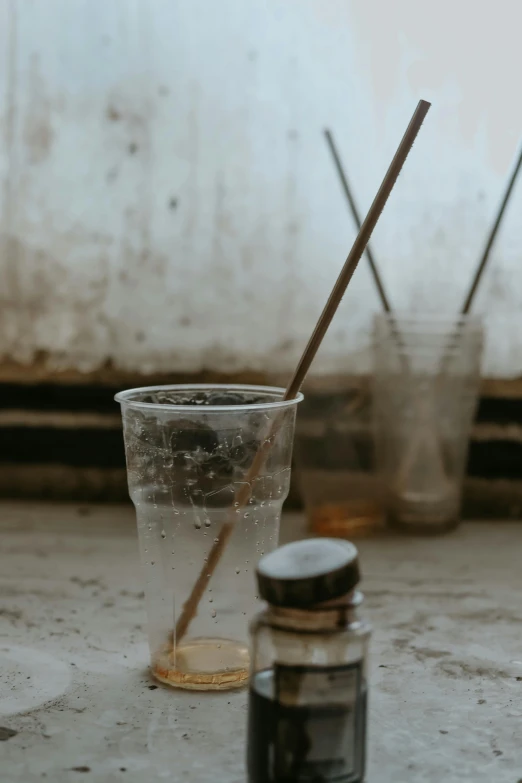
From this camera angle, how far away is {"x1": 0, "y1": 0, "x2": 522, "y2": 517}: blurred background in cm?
149

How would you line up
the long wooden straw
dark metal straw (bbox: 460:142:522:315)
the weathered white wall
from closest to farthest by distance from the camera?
the long wooden straw, dark metal straw (bbox: 460:142:522:315), the weathered white wall

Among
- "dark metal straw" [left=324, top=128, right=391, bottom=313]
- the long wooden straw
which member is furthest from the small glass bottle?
"dark metal straw" [left=324, top=128, right=391, bottom=313]

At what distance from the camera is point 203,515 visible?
0.80m

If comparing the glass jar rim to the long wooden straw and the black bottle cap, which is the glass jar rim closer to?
the long wooden straw

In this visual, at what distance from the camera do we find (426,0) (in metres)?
1.47

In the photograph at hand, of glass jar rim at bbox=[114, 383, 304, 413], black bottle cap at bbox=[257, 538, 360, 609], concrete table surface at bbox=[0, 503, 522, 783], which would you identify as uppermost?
glass jar rim at bbox=[114, 383, 304, 413]

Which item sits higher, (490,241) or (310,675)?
(490,241)

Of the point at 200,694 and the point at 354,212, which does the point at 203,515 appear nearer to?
the point at 200,694

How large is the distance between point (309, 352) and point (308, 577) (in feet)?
0.86

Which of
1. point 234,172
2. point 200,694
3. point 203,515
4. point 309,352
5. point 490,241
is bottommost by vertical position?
point 200,694

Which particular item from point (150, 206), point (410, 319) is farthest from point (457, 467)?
point (150, 206)

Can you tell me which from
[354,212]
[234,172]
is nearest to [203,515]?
[354,212]

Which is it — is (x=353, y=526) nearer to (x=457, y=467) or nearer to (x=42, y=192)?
(x=457, y=467)

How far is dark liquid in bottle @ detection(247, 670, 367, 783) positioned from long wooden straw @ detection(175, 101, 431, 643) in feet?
0.68
